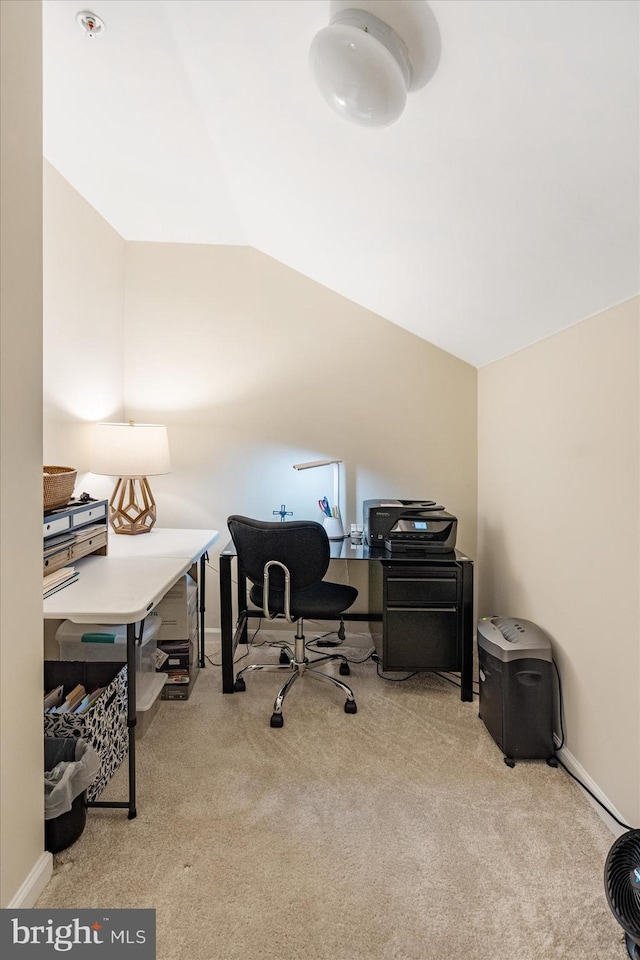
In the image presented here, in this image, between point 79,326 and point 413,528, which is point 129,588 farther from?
point 79,326

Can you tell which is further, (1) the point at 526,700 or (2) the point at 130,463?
(2) the point at 130,463

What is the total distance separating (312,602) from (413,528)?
618 millimetres

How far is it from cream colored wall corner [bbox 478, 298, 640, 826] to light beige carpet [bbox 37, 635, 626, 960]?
0.31m

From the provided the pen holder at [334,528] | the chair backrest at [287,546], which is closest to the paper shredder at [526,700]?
the chair backrest at [287,546]

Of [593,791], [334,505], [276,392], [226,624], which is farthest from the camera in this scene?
[276,392]

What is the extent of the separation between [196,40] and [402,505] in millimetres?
2024

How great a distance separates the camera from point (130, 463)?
2.56m

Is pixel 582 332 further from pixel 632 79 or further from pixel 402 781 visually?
pixel 402 781

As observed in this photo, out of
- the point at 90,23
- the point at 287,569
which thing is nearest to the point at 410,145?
the point at 90,23

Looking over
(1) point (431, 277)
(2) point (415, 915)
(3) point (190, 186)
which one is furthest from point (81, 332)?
(2) point (415, 915)

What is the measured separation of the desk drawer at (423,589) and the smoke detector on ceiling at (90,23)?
2.30 metres

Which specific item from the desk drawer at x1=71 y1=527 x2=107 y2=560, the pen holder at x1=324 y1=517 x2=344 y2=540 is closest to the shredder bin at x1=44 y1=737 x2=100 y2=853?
the desk drawer at x1=71 y1=527 x2=107 y2=560

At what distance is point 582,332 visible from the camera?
1810 mm

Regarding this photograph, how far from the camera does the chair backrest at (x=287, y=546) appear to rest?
85.5 inches
